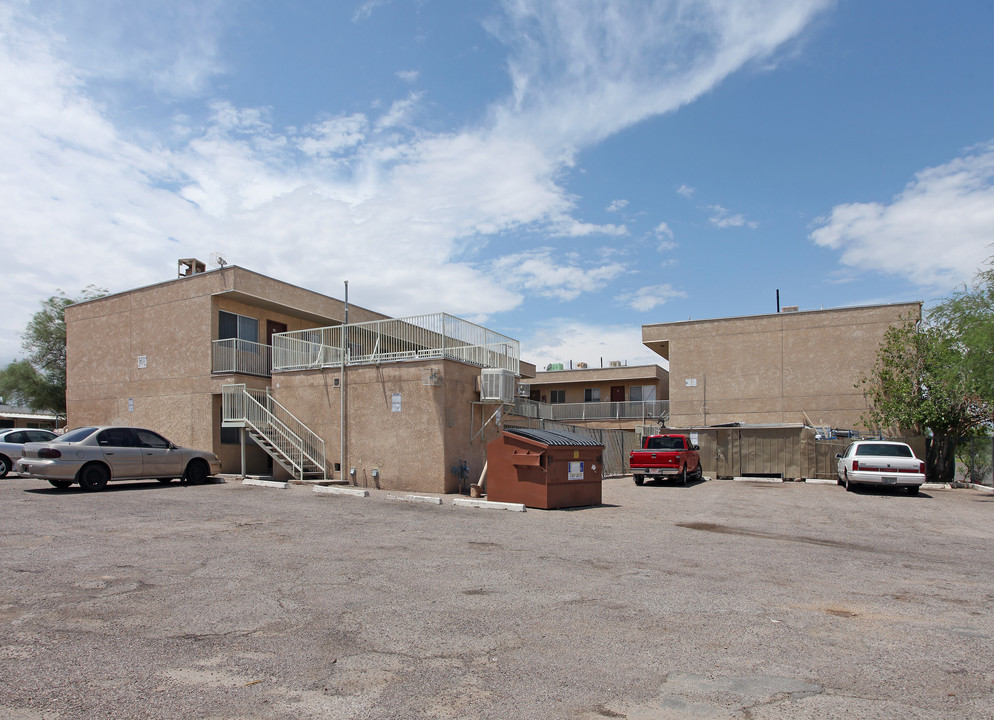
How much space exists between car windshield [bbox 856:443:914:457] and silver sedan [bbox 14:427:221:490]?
1837 cm

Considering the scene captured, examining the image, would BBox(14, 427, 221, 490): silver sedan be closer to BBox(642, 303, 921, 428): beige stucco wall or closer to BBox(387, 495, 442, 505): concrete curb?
BBox(387, 495, 442, 505): concrete curb

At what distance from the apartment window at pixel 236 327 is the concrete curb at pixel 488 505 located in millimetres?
12287

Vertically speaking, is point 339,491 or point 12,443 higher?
point 12,443

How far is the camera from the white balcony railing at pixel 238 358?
871 inches

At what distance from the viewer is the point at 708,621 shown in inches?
222

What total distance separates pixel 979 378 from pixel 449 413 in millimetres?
15343

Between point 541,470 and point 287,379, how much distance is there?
986 cm

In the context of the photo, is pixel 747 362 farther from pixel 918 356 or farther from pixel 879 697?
pixel 879 697

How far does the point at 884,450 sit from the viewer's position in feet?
62.7

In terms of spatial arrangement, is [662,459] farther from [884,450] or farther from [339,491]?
[339,491]

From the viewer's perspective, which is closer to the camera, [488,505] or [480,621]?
[480,621]

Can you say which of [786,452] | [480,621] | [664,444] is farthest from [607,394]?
[480,621]

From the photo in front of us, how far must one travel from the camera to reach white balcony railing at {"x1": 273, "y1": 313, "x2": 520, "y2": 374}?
18.3 meters

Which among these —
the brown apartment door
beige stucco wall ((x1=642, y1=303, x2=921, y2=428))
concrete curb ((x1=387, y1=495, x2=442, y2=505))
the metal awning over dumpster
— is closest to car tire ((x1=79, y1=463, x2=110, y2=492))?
concrete curb ((x1=387, y1=495, x2=442, y2=505))
